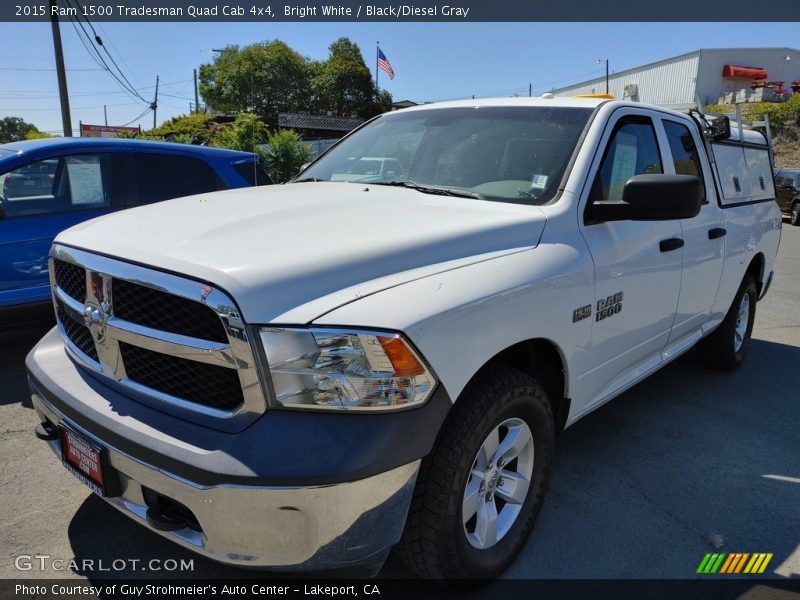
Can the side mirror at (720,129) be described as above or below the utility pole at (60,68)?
below

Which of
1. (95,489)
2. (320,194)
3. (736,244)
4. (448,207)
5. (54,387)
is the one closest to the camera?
(95,489)

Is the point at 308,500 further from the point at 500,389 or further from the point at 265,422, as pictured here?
the point at 500,389

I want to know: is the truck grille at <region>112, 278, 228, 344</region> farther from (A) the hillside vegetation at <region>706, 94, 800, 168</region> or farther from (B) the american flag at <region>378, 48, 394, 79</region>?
(A) the hillside vegetation at <region>706, 94, 800, 168</region>

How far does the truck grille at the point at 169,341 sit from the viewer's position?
1797mm

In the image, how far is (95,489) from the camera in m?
2.14

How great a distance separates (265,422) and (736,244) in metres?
3.76

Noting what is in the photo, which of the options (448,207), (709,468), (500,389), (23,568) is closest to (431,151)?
(448,207)

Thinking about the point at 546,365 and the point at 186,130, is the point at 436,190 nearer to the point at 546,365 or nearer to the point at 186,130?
the point at 546,365

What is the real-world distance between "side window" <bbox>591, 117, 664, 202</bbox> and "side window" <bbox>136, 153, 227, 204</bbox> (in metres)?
3.70

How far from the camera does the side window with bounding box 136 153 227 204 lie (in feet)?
18.0

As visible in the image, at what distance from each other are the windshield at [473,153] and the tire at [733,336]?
8.38ft

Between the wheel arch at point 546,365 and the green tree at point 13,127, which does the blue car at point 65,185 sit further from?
the green tree at point 13,127

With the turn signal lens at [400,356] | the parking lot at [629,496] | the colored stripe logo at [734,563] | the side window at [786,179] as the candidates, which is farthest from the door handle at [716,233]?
the side window at [786,179]

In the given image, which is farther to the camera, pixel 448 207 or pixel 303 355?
pixel 448 207
